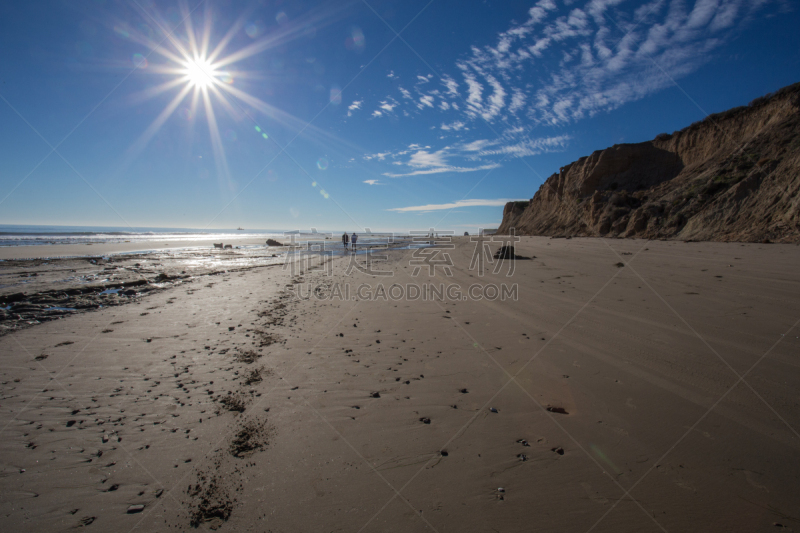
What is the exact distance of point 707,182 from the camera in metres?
20.9

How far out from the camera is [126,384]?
155 inches

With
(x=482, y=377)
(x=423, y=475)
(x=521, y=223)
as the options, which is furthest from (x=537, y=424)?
(x=521, y=223)

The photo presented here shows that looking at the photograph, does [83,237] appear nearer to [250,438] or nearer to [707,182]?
[250,438]

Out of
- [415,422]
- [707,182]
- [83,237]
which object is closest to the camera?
[415,422]

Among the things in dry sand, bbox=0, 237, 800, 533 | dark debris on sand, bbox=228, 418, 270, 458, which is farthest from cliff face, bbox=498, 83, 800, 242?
dark debris on sand, bbox=228, 418, 270, 458

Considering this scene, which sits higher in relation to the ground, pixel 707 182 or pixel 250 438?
pixel 707 182

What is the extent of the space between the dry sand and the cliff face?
15.0m

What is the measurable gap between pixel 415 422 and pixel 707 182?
28.9 metres

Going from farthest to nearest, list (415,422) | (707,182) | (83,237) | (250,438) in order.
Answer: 1. (83,237)
2. (707,182)
3. (415,422)
4. (250,438)

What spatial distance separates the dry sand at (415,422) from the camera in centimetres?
213

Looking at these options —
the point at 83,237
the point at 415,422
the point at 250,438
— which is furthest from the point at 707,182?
the point at 83,237

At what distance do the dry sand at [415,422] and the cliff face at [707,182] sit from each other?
15.0 m

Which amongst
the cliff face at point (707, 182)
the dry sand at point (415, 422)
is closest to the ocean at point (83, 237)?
the dry sand at point (415, 422)

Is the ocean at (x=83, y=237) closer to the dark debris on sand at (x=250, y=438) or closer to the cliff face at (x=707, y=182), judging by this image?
the dark debris on sand at (x=250, y=438)
